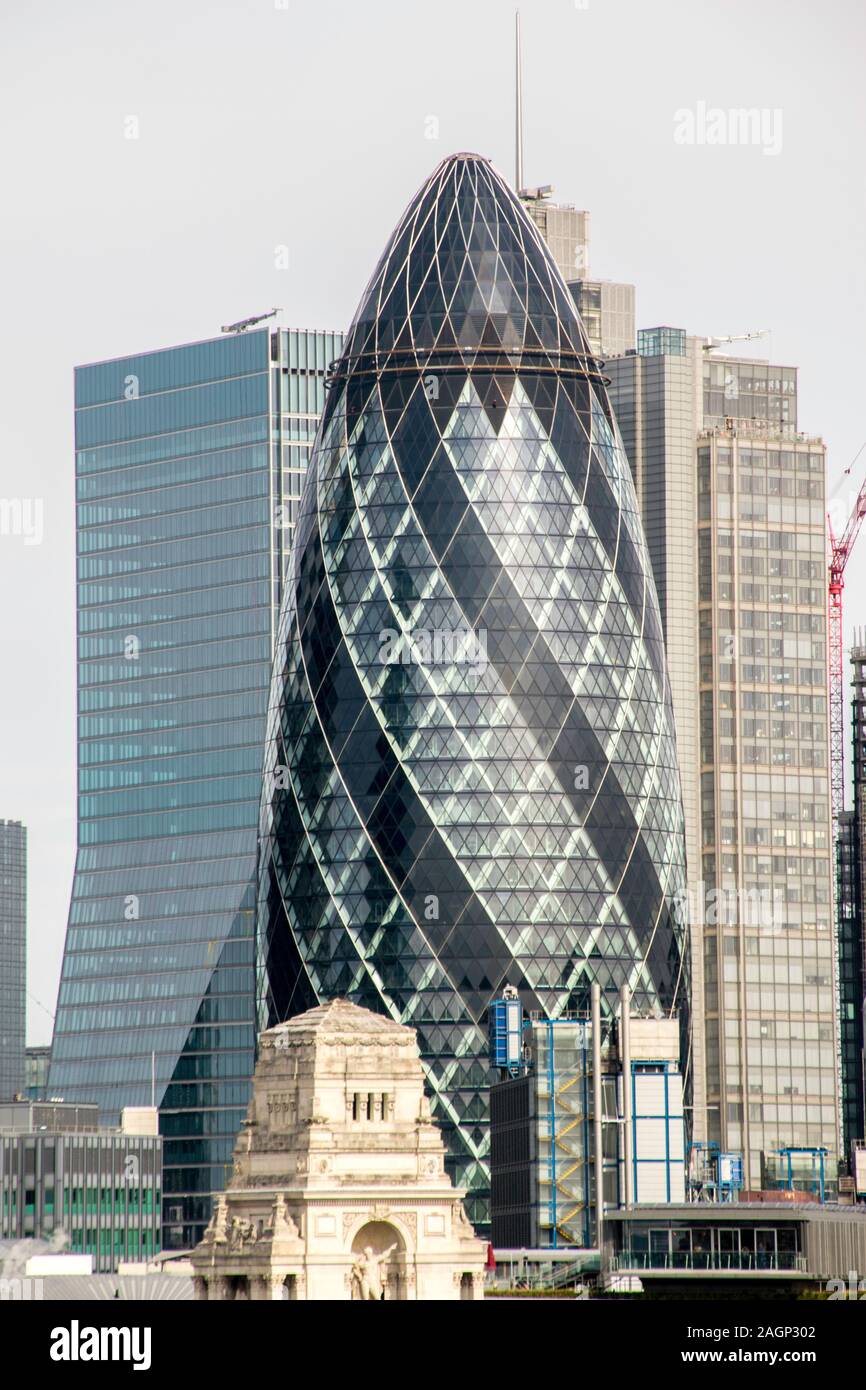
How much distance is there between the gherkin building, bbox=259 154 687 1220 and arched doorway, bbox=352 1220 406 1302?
35277mm

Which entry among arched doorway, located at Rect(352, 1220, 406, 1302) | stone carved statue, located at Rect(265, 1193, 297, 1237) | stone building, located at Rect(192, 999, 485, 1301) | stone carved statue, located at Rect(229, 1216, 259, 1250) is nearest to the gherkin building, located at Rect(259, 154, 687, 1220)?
stone building, located at Rect(192, 999, 485, 1301)

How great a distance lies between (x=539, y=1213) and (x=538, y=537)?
141 ft

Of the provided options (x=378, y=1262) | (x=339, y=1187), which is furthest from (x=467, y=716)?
(x=378, y=1262)

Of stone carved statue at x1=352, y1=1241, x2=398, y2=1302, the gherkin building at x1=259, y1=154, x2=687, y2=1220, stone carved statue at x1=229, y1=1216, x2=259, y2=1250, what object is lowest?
stone carved statue at x1=352, y1=1241, x2=398, y2=1302

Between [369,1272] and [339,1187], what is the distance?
488cm

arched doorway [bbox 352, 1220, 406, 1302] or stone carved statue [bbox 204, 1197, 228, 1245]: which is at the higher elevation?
stone carved statue [bbox 204, 1197, 228, 1245]

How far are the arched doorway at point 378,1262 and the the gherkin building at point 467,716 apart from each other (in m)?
35.3

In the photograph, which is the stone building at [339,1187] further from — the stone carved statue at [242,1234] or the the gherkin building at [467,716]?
the the gherkin building at [467,716]

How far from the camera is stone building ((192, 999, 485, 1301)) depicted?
143375mm

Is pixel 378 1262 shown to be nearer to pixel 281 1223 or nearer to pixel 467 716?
pixel 281 1223

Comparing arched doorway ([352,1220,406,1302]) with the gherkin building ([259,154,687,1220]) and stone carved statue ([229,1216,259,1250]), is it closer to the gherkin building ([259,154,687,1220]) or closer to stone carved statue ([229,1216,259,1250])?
stone carved statue ([229,1216,259,1250])

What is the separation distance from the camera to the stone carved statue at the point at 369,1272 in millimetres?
143062

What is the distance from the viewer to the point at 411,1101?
509 feet
